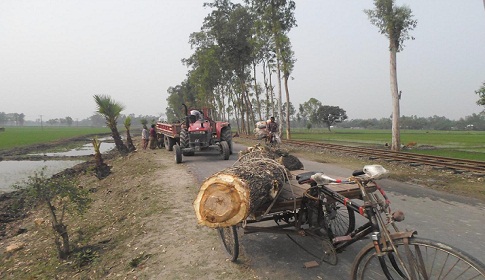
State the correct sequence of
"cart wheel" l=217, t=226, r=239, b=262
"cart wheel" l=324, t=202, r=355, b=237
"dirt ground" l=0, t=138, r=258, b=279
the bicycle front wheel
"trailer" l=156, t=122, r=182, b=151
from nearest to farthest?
the bicycle front wheel, "cart wheel" l=217, t=226, r=239, b=262, "dirt ground" l=0, t=138, r=258, b=279, "cart wheel" l=324, t=202, r=355, b=237, "trailer" l=156, t=122, r=182, b=151

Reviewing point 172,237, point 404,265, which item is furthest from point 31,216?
point 404,265

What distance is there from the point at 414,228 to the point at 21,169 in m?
19.8

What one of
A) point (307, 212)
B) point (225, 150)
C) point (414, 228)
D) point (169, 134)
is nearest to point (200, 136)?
point (225, 150)

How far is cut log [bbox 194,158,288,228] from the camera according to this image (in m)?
3.22

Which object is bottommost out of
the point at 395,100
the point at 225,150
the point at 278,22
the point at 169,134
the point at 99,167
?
the point at 99,167

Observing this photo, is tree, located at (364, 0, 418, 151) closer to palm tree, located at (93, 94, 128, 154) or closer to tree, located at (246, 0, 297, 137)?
tree, located at (246, 0, 297, 137)

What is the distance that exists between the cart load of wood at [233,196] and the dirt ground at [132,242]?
0.89 metres

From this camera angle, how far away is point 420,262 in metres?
2.39

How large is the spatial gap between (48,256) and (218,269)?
413 centimetres

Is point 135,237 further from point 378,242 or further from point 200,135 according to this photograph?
point 200,135

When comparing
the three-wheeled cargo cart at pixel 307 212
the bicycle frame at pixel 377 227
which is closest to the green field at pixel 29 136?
the three-wheeled cargo cart at pixel 307 212

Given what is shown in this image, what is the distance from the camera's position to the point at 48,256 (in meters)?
6.03

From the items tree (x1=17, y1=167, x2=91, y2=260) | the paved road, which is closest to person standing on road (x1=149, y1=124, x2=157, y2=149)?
tree (x1=17, y1=167, x2=91, y2=260)

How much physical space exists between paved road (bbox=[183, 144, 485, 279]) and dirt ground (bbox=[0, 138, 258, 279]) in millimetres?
382
